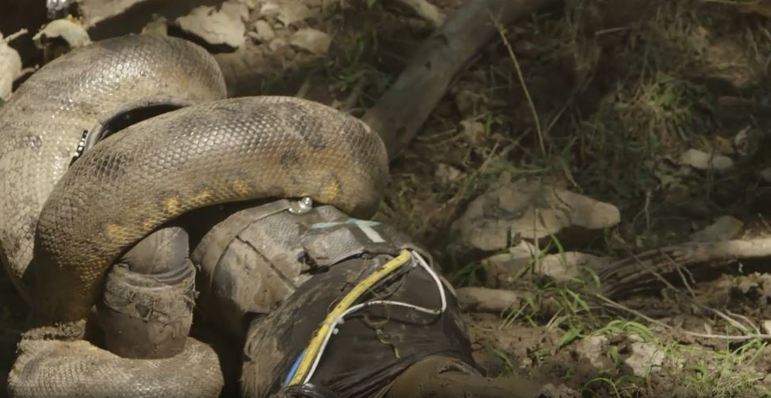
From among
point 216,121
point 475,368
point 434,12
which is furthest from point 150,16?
point 475,368

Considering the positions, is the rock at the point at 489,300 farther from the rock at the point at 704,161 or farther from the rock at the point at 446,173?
the rock at the point at 704,161

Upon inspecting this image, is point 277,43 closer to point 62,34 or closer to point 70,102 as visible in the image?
point 62,34

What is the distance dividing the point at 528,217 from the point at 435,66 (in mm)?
963

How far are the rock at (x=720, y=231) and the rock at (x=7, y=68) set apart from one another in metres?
2.97

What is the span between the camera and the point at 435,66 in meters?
6.01

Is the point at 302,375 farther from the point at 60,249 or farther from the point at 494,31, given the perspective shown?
the point at 494,31

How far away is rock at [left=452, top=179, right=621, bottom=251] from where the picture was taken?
5.37m

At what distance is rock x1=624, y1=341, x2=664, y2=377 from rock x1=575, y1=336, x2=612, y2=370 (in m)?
0.08

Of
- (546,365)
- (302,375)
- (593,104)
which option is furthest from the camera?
(593,104)

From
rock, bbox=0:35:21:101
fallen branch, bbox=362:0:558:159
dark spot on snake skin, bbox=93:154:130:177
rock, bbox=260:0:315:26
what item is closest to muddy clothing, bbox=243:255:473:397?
dark spot on snake skin, bbox=93:154:130:177

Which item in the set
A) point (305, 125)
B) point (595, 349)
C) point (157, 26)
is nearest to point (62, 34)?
point (157, 26)

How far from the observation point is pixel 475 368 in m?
4.07

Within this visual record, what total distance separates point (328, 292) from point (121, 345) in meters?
0.80

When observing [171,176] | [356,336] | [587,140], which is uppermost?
[171,176]
